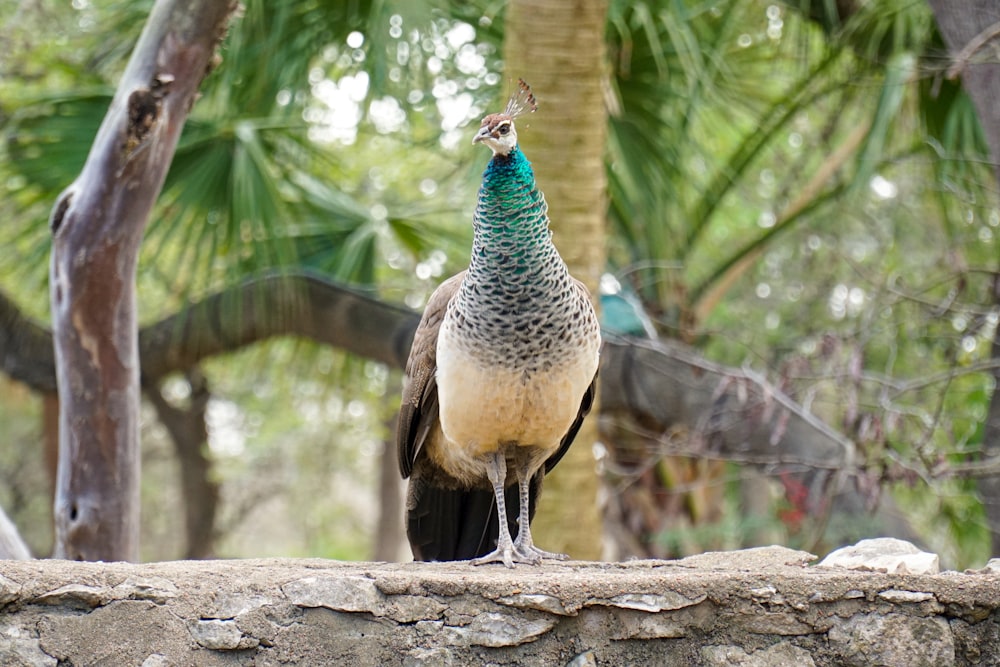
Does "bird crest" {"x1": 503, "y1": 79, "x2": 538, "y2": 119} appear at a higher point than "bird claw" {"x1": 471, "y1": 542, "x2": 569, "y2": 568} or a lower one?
higher

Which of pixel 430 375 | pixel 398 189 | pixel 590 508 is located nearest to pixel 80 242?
pixel 430 375

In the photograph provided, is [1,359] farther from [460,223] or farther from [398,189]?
[398,189]

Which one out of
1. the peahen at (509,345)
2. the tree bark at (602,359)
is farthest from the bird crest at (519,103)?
the tree bark at (602,359)

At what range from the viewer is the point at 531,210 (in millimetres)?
3447

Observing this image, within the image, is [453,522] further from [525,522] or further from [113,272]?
[113,272]

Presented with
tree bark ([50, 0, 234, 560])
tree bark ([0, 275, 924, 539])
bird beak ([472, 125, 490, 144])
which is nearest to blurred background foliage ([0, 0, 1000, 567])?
tree bark ([0, 275, 924, 539])

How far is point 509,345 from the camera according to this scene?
11.1 ft

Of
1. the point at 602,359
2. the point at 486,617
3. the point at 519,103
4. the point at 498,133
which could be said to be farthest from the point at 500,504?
the point at 602,359

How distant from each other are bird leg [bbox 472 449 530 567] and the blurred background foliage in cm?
182

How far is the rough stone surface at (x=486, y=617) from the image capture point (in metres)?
2.61

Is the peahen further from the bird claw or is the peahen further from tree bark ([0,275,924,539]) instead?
tree bark ([0,275,924,539])

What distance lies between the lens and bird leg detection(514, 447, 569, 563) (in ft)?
11.9

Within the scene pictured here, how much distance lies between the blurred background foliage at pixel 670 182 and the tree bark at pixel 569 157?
2.83 feet

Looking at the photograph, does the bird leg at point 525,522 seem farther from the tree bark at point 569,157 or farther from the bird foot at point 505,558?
the tree bark at point 569,157
